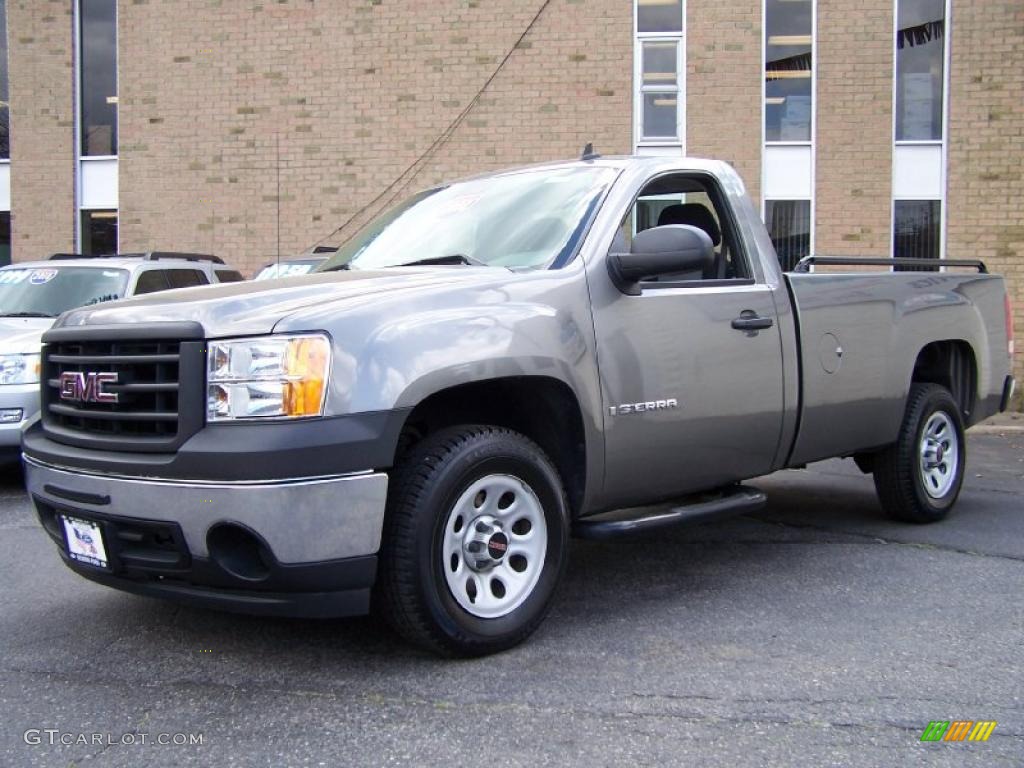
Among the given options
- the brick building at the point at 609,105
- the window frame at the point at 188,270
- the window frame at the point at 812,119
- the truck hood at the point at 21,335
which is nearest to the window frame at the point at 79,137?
the brick building at the point at 609,105

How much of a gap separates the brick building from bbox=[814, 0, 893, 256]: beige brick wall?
27 millimetres

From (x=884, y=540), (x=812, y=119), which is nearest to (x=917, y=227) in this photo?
(x=812, y=119)

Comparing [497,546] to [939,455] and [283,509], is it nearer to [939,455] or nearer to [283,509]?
[283,509]

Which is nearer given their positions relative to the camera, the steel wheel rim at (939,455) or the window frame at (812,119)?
the steel wheel rim at (939,455)

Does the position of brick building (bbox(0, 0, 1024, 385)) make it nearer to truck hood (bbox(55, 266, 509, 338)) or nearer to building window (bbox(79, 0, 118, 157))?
building window (bbox(79, 0, 118, 157))

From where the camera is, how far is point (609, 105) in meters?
14.5

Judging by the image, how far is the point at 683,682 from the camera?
3725 millimetres

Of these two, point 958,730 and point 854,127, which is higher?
point 854,127

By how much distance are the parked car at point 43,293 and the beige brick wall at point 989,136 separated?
10128 mm

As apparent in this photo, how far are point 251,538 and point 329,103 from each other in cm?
1236

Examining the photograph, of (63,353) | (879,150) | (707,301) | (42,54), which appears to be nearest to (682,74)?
(879,150)

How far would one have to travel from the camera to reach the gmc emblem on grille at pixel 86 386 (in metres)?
3.78

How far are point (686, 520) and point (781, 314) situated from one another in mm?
1214

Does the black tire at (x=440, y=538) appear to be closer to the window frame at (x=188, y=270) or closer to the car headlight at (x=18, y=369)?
the car headlight at (x=18, y=369)
